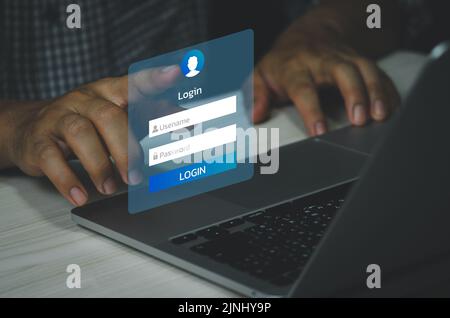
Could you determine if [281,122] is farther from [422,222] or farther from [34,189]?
[422,222]

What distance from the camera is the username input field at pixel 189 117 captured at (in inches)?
31.1

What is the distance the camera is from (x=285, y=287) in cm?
64

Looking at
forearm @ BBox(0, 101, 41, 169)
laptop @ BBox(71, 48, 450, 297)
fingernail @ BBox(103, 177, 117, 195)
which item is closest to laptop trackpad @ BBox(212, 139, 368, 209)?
laptop @ BBox(71, 48, 450, 297)

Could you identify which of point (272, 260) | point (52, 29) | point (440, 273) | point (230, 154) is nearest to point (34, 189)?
point (230, 154)

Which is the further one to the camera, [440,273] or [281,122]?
[281,122]

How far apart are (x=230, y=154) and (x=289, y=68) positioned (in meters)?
0.34

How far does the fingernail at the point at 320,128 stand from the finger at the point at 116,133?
31cm

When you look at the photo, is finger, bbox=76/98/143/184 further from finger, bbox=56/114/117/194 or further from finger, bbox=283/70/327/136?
finger, bbox=283/70/327/136

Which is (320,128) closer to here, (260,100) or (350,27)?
(260,100)

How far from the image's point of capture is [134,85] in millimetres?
852

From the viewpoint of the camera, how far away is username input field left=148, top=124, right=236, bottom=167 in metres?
0.81

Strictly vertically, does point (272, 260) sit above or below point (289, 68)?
below

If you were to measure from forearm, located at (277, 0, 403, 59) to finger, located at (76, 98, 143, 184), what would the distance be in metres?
0.50

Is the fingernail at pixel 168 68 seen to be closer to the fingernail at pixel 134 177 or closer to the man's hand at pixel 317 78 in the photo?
the fingernail at pixel 134 177
